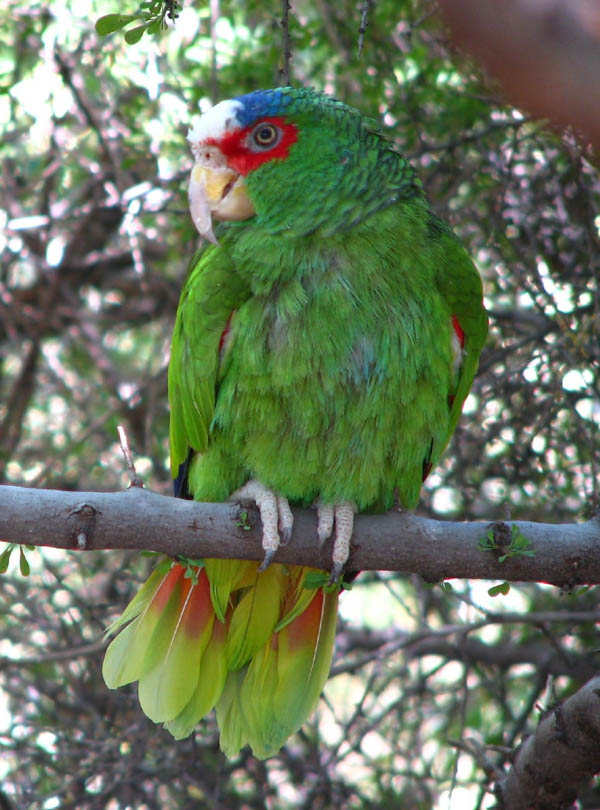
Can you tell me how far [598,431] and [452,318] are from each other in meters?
0.88

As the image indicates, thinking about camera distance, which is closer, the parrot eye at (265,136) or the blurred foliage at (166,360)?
the parrot eye at (265,136)

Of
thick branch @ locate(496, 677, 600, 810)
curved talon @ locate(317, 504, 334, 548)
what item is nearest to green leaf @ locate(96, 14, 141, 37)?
curved talon @ locate(317, 504, 334, 548)

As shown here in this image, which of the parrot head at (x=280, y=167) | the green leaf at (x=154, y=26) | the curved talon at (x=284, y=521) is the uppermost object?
the green leaf at (x=154, y=26)

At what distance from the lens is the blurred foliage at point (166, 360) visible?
319 centimetres

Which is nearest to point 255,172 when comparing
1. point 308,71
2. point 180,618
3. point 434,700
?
point 180,618

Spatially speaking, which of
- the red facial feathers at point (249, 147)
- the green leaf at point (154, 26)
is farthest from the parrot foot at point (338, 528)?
the green leaf at point (154, 26)

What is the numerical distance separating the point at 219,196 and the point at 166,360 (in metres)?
1.29

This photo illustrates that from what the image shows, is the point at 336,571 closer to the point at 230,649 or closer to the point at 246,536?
the point at 246,536

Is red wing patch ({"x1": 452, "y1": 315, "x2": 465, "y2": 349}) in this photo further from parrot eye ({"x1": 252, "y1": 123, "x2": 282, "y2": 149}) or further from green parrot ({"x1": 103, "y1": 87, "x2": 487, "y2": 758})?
parrot eye ({"x1": 252, "y1": 123, "x2": 282, "y2": 149})

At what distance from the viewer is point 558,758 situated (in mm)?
2344

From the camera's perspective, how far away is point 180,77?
154 inches

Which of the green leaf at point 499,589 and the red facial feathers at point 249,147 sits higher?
the red facial feathers at point 249,147

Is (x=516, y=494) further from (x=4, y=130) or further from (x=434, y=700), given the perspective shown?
(x=4, y=130)

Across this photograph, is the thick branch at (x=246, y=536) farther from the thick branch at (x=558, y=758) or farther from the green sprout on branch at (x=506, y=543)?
the thick branch at (x=558, y=758)
